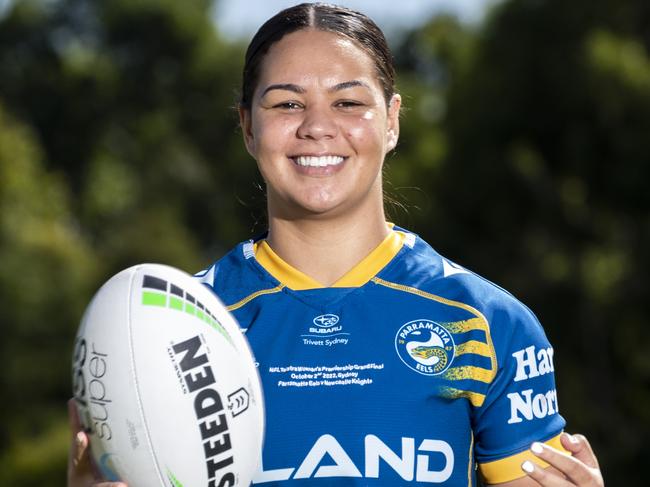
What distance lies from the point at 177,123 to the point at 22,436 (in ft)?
78.0

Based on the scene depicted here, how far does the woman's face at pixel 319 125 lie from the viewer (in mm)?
2916

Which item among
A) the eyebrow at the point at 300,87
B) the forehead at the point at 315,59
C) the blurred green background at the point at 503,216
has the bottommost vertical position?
the blurred green background at the point at 503,216

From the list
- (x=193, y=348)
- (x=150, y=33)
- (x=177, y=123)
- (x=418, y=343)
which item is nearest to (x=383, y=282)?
(x=418, y=343)

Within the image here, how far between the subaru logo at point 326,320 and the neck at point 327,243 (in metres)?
0.12

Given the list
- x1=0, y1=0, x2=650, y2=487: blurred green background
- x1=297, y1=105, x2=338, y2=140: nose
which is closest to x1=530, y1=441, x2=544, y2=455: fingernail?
x1=297, y1=105, x2=338, y2=140: nose

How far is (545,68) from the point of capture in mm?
20734

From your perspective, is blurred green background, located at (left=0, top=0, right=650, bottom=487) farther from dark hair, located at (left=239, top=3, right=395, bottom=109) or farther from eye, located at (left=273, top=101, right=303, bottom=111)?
eye, located at (left=273, top=101, right=303, bottom=111)

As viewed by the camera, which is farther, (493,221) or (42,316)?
(42,316)

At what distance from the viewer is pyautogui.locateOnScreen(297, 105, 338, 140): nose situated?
2893 millimetres

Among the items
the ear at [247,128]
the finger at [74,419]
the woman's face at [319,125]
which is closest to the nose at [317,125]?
the woman's face at [319,125]

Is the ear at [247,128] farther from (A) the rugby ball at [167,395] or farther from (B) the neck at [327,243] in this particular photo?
(A) the rugby ball at [167,395]

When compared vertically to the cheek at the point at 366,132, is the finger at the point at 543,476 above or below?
below

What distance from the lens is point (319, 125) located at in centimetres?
290

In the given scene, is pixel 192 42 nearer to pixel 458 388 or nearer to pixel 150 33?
pixel 150 33
